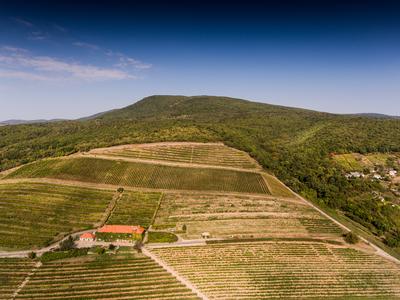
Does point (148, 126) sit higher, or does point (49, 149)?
point (148, 126)

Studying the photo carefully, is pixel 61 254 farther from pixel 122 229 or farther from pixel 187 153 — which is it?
pixel 187 153

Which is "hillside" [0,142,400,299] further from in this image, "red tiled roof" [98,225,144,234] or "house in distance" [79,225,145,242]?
"red tiled roof" [98,225,144,234]

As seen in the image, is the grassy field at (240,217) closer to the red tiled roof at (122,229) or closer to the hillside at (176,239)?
the hillside at (176,239)

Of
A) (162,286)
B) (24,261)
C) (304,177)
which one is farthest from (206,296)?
(304,177)

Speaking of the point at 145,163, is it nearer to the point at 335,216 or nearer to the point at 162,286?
the point at 162,286

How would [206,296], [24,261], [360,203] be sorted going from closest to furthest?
1. [206,296]
2. [24,261]
3. [360,203]

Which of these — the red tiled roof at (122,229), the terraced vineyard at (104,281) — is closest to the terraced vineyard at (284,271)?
the terraced vineyard at (104,281)

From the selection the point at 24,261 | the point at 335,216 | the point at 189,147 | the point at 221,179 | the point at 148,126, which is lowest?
the point at 24,261

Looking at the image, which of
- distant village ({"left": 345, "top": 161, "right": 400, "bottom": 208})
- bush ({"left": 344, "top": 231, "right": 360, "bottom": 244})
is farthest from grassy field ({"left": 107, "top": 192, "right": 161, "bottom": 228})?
distant village ({"left": 345, "top": 161, "right": 400, "bottom": 208})

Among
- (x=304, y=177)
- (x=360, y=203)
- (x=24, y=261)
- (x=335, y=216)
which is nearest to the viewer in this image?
(x=24, y=261)
